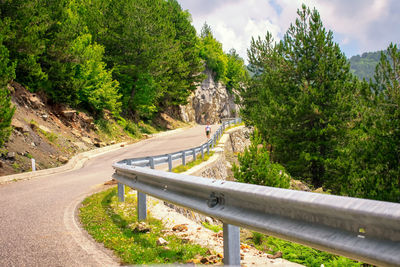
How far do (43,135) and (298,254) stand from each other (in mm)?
18388

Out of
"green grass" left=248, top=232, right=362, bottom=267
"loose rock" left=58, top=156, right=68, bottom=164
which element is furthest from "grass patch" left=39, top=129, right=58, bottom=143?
"green grass" left=248, top=232, right=362, bottom=267

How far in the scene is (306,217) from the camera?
2059mm

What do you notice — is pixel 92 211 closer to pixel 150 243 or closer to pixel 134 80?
pixel 150 243

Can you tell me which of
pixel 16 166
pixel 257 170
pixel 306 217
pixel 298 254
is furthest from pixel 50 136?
pixel 306 217

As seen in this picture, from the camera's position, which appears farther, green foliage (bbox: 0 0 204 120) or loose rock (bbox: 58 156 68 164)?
green foliage (bbox: 0 0 204 120)

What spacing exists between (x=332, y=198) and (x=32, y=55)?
22.9m

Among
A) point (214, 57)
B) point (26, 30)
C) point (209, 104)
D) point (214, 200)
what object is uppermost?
point (214, 57)

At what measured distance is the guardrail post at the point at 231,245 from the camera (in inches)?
107

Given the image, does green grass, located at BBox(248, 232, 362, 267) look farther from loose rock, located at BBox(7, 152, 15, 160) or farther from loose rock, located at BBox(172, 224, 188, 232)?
loose rock, located at BBox(7, 152, 15, 160)

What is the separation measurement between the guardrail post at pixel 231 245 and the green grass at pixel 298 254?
3062 mm

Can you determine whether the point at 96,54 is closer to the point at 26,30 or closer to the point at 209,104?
the point at 26,30

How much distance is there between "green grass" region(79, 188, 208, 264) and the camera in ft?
12.2

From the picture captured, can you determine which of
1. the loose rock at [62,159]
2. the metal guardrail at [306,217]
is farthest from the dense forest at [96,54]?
the metal guardrail at [306,217]

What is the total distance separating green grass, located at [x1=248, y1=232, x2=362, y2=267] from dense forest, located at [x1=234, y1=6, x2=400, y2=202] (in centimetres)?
603
